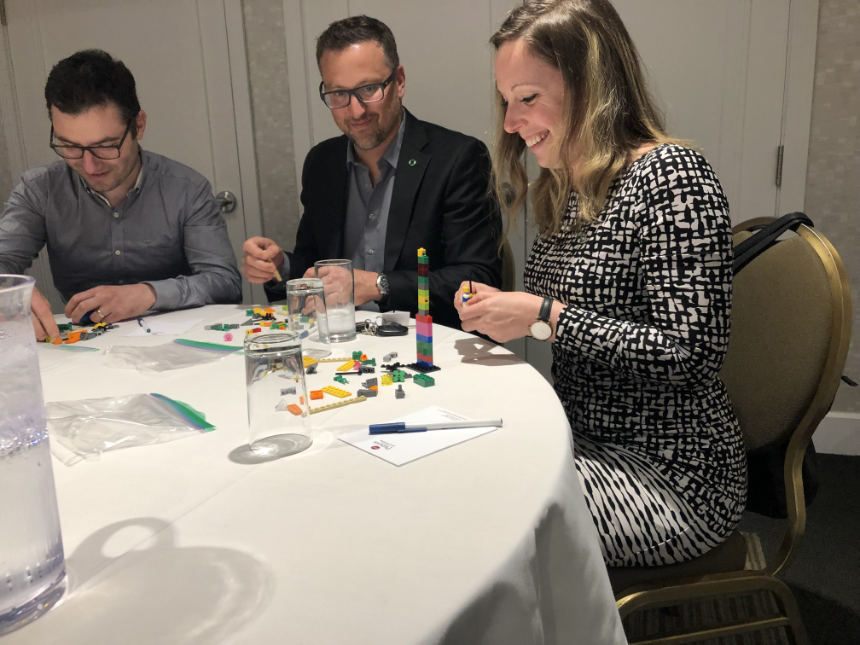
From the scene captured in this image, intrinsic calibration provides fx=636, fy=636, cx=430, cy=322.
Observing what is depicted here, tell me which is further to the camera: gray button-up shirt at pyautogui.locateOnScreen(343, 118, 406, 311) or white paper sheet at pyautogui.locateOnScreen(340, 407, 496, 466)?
gray button-up shirt at pyautogui.locateOnScreen(343, 118, 406, 311)

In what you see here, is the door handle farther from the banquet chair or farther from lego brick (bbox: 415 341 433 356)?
the banquet chair

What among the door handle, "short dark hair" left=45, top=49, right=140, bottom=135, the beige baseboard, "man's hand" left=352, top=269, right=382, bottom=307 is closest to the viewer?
"man's hand" left=352, top=269, right=382, bottom=307

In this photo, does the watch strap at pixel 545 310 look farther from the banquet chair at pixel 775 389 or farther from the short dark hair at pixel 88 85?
the short dark hair at pixel 88 85

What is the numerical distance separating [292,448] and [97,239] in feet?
5.39

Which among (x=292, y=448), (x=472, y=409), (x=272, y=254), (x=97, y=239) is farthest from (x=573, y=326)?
(x=97, y=239)

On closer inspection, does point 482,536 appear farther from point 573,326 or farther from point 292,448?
point 573,326

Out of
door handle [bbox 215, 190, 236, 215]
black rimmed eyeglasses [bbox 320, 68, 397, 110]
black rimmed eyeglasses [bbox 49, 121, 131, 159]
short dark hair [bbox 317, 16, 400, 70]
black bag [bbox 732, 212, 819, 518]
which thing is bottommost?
black bag [bbox 732, 212, 819, 518]

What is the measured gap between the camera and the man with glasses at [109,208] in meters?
1.96

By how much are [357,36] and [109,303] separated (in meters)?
1.14

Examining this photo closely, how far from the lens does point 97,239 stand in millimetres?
2145

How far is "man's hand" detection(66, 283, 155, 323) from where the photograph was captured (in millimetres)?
1634

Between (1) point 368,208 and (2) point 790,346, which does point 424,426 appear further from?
(1) point 368,208

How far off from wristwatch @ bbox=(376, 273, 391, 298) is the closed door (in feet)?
4.66

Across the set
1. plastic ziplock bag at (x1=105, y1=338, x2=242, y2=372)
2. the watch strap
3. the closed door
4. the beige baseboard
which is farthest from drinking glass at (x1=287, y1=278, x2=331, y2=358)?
the beige baseboard
